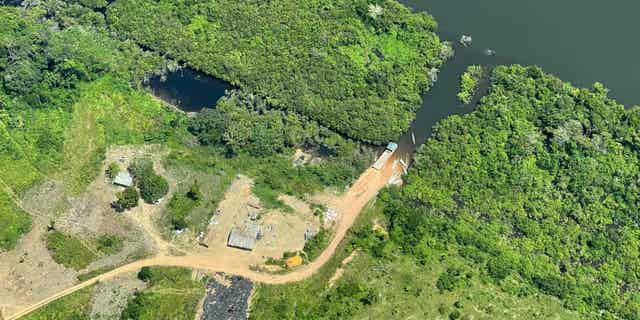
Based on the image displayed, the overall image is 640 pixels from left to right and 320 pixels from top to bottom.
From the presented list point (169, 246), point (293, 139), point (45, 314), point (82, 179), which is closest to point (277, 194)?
point (293, 139)

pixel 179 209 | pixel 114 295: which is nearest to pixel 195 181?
pixel 179 209

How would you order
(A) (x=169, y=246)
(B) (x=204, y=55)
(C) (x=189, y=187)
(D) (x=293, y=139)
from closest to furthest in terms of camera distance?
(A) (x=169, y=246) → (C) (x=189, y=187) → (D) (x=293, y=139) → (B) (x=204, y=55)

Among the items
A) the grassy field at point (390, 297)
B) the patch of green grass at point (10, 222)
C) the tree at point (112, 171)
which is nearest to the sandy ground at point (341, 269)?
the grassy field at point (390, 297)

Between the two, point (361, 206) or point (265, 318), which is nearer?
point (265, 318)

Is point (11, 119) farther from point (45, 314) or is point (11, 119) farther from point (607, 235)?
point (607, 235)

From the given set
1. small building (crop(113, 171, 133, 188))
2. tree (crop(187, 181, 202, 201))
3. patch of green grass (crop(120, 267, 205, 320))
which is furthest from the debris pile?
small building (crop(113, 171, 133, 188))

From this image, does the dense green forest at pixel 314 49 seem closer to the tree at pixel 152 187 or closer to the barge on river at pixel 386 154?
the barge on river at pixel 386 154

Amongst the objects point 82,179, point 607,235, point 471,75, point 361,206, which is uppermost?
point 471,75

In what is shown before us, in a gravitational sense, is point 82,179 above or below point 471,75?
below
